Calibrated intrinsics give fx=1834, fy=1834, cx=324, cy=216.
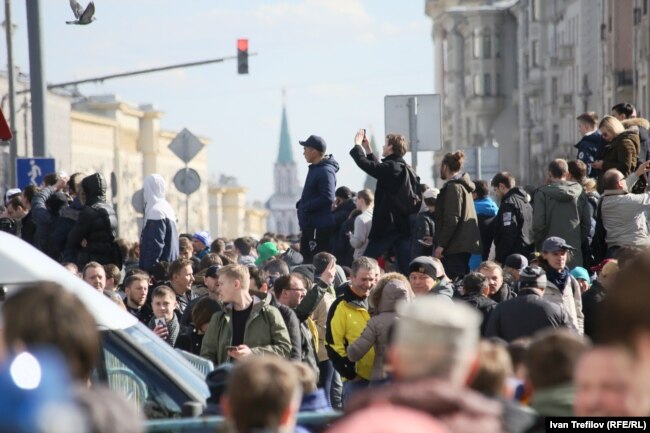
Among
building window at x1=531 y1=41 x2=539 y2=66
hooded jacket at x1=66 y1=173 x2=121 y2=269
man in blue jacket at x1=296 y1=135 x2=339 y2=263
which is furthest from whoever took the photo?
building window at x1=531 y1=41 x2=539 y2=66

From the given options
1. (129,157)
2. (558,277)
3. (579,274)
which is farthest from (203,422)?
(129,157)

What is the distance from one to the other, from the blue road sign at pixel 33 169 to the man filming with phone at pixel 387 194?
504 centimetres

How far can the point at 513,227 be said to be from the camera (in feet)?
56.7

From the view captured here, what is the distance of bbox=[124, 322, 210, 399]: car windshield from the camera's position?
854 centimetres

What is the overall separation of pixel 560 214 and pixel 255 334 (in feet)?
19.4

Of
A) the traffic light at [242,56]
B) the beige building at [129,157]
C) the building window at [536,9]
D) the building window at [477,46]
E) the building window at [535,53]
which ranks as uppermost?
the building window at [536,9]

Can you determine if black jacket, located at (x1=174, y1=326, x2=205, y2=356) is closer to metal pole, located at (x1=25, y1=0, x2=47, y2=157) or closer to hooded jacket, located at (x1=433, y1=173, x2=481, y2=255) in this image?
hooded jacket, located at (x1=433, y1=173, x2=481, y2=255)

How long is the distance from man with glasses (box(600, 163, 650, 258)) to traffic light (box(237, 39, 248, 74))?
17.7 m

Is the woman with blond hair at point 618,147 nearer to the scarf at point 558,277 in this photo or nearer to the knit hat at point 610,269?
the scarf at point 558,277

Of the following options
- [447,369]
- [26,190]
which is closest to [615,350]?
[447,369]

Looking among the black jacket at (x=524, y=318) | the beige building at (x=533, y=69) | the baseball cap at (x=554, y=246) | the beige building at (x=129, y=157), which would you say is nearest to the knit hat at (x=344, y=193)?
the baseball cap at (x=554, y=246)

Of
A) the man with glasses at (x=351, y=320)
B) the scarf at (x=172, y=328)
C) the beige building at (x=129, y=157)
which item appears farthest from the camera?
the beige building at (x=129, y=157)

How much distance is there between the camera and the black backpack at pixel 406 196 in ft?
57.5

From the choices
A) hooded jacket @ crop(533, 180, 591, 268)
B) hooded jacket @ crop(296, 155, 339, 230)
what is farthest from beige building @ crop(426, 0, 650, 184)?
hooded jacket @ crop(533, 180, 591, 268)
